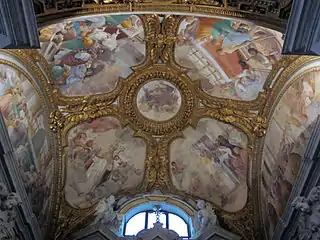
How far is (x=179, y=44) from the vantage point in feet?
41.4

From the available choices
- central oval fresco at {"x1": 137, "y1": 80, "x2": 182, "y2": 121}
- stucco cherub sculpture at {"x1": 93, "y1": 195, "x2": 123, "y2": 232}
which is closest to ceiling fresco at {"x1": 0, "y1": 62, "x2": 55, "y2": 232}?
stucco cherub sculpture at {"x1": 93, "y1": 195, "x2": 123, "y2": 232}

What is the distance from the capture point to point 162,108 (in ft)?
46.3

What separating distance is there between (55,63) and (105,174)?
3.93 m

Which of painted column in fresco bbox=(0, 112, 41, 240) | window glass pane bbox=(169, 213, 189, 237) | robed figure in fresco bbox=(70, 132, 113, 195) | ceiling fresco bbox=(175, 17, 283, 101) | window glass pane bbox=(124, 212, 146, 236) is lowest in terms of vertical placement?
window glass pane bbox=(169, 213, 189, 237)

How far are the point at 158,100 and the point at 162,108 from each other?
277mm

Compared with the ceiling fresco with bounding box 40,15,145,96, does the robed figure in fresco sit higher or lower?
lower

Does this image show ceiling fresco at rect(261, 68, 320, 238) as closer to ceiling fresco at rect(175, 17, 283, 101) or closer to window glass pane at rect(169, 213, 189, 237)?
ceiling fresco at rect(175, 17, 283, 101)

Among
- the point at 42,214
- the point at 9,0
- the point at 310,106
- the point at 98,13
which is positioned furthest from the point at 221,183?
the point at 9,0

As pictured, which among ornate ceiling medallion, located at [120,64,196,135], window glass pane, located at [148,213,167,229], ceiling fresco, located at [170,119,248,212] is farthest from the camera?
window glass pane, located at [148,213,167,229]

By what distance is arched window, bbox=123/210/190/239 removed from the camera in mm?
13891

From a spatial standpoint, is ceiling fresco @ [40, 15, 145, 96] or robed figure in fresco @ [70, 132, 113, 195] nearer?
ceiling fresco @ [40, 15, 145, 96]

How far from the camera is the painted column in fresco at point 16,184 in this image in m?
9.95

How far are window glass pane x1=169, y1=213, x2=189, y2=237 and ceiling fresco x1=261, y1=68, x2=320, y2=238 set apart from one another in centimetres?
244

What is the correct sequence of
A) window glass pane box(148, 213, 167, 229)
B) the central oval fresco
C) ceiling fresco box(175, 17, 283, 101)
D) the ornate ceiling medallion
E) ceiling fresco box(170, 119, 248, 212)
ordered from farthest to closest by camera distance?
→ 1. window glass pane box(148, 213, 167, 229)
2. ceiling fresco box(170, 119, 248, 212)
3. the central oval fresco
4. the ornate ceiling medallion
5. ceiling fresco box(175, 17, 283, 101)
